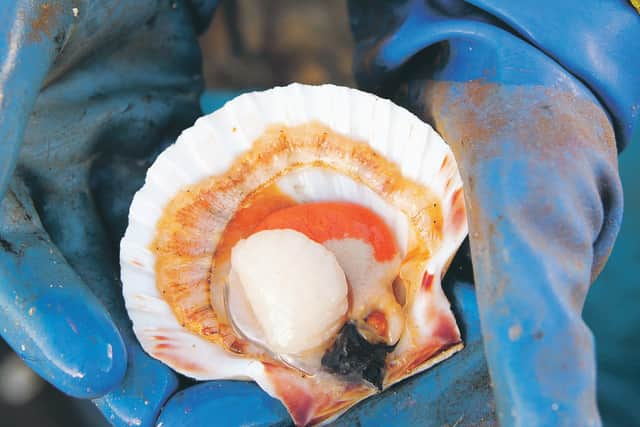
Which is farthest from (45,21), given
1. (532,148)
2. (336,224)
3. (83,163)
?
(532,148)

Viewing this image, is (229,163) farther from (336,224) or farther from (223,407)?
(223,407)

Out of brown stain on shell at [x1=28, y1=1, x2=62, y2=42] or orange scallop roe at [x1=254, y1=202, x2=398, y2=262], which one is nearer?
brown stain on shell at [x1=28, y1=1, x2=62, y2=42]

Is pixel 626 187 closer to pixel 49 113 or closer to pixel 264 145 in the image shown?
pixel 264 145

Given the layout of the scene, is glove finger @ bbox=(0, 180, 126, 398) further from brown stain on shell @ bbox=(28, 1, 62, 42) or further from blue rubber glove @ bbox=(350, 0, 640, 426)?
blue rubber glove @ bbox=(350, 0, 640, 426)

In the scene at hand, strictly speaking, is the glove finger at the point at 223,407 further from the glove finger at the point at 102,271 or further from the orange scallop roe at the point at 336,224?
the orange scallop roe at the point at 336,224

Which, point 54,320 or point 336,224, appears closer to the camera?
point 54,320

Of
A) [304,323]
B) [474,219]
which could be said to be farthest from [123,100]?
[474,219]

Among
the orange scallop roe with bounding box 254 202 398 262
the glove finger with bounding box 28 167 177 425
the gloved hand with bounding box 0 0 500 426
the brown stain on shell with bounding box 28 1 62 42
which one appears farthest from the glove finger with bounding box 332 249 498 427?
the brown stain on shell with bounding box 28 1 62 42
